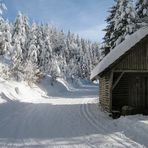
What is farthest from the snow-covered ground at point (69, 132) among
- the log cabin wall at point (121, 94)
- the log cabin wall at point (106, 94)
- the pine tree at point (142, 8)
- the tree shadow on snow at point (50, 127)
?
the pine tree at point (142, 8)

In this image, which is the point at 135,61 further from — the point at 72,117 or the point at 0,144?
the point at 0,144

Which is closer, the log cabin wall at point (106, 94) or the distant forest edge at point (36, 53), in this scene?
the log cabin wall at point (106, 94)

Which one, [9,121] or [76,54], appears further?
[76,54]

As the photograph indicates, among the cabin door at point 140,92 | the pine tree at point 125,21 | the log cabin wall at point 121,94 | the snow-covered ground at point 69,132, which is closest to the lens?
the snow-covered ground at point 69,132

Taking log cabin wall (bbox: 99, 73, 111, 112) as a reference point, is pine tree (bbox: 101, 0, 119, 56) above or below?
above

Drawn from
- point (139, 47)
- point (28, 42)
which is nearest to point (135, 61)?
point (139, 47)

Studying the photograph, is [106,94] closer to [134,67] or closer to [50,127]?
[134,67]

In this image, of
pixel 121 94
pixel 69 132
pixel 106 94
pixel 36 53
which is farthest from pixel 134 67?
pixel 36 53

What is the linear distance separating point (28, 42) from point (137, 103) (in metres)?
50.6

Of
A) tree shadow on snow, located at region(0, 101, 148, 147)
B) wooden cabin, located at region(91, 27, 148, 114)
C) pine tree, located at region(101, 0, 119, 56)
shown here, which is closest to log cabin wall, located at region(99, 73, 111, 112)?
wooden cabin, located at region(91, 27, 148, 114)

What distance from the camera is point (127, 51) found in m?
18.7

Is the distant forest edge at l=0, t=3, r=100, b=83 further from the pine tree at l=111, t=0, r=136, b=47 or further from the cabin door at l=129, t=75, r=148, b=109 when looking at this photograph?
the cabin door at l=129, t=75, r=148, b=109

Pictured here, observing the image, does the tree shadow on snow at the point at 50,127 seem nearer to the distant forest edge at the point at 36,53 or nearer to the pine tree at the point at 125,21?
the pine tree at the point at 125,21

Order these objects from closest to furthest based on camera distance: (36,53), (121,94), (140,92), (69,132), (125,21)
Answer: (69,132), (140,92), (121,94), (125,21), (36,53)
